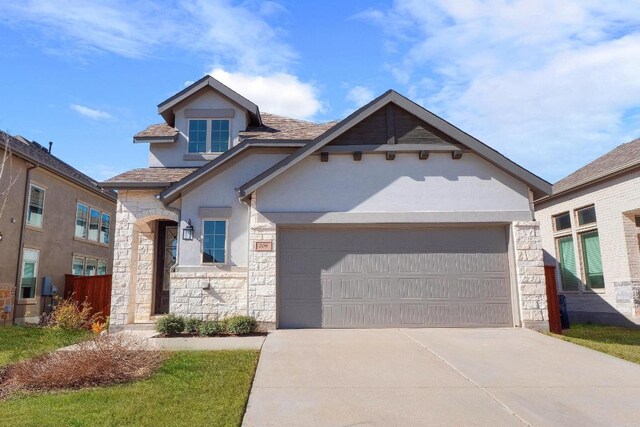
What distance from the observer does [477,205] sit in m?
11.4

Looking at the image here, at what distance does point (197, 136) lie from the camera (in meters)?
14.2

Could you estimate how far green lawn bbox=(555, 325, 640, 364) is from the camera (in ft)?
28.5

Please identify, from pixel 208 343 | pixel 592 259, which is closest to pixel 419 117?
pixel 208 343

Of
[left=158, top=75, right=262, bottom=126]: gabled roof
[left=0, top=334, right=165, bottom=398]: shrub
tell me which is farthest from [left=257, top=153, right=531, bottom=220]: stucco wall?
[left=0, top=334, right=165, bottom=398]: shrub

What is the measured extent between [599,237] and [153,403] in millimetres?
14398

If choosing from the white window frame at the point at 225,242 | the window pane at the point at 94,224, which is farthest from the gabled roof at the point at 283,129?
the window pane at the point at 94,224

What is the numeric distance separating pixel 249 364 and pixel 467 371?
3.44m

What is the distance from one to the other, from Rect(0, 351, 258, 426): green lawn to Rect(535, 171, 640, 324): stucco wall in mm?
12295

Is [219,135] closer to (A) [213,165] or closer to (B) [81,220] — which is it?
(A) [213,165]

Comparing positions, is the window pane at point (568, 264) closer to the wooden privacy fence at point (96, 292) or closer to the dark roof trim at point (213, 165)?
the dark roof trim at point (213, 165)

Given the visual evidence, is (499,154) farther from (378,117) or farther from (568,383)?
(568,383)

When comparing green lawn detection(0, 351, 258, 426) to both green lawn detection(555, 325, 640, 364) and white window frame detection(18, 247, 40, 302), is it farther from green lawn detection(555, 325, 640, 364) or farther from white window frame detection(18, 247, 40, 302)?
white window frame detection(18, 247, 40, 302)

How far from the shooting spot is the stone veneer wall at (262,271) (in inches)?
425

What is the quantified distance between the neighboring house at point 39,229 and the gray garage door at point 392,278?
945 cm
